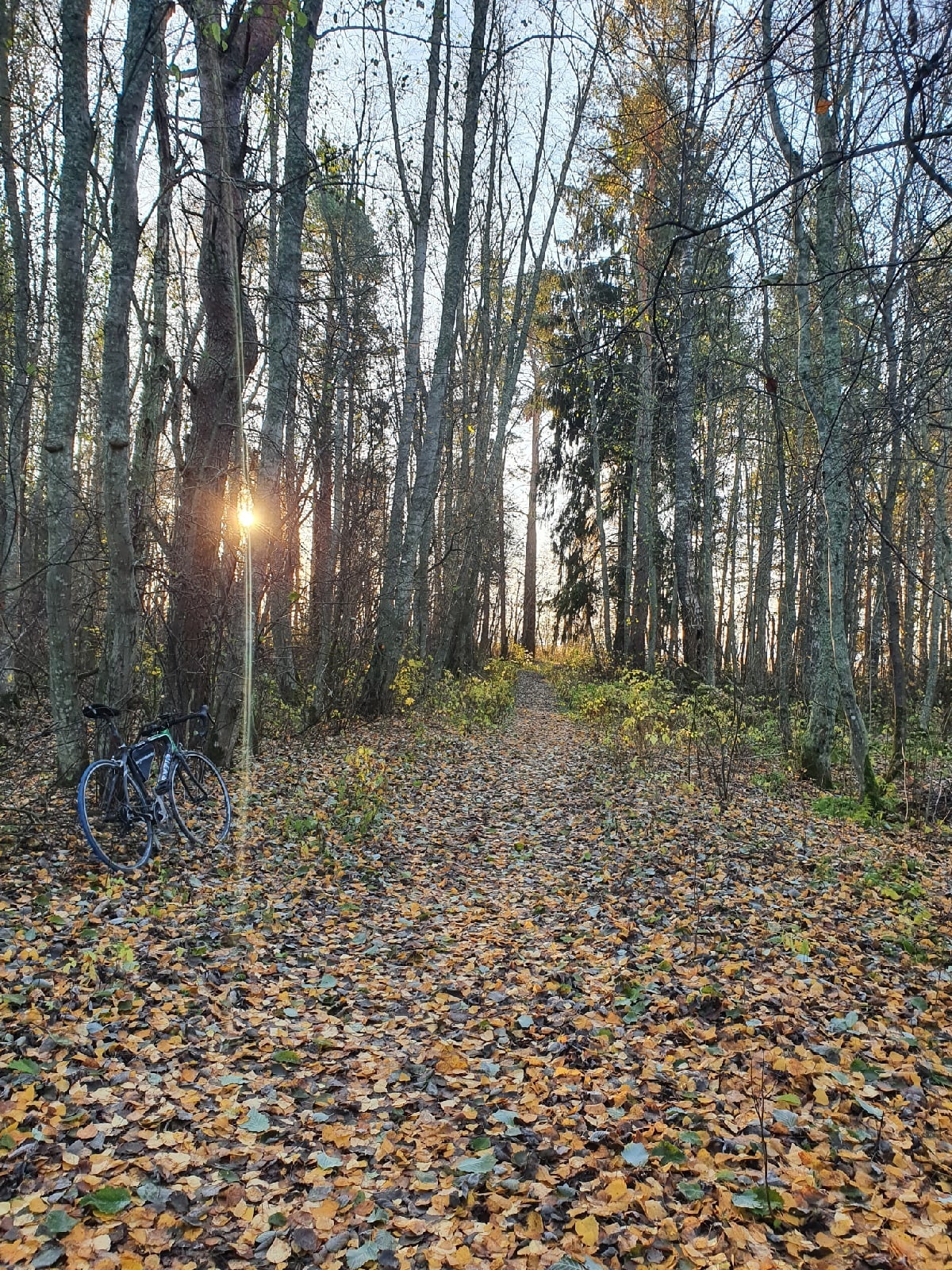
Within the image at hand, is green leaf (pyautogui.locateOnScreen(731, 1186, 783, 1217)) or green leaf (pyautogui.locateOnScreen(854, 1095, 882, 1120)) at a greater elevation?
green leaf (pyautogui.locateOnScreen(854, 1095, 882, 1120))

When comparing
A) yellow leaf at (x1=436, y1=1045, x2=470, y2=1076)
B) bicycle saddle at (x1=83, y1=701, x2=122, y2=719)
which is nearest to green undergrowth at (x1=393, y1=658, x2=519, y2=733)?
bicycle saddle at (x1=83, y1=701, x2=122, y2=719)

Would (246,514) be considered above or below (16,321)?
below

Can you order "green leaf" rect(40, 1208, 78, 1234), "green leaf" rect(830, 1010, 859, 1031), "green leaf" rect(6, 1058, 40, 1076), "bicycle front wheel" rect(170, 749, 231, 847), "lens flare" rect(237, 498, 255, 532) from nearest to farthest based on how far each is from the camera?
"green leaf" rect(40, 1208, 78, 1234) < "green leaf" rect(6, 1058, 40, 1076) < "green leaf" rect(830, 1010, 859, 1031) < "bicycle front wheel" rect(170, 749, 231, 847) < "lens flare" rect(237, 498, 255, 532)

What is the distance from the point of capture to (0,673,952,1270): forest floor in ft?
8.50

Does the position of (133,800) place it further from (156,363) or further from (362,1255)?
(156,363)

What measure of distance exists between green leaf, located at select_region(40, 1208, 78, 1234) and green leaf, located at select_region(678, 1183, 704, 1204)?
2174mm

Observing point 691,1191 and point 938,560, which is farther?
point 938,560

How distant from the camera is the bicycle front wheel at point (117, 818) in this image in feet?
18.6

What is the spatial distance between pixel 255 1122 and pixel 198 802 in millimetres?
4514

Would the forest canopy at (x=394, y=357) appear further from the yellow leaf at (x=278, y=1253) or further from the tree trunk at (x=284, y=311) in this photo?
the yellow leaf at (x=278, y=1253)

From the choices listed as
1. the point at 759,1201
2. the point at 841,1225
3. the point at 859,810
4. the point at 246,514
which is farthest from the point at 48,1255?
the point at 859,810

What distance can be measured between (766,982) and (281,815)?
187 inches

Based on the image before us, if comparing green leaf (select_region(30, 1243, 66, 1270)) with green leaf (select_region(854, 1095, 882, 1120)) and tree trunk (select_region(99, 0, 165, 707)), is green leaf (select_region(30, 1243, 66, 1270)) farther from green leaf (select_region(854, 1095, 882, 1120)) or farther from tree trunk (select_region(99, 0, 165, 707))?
tree trunk (select_region(99, 0, 165, 707))

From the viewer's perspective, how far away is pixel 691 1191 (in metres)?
2.77
